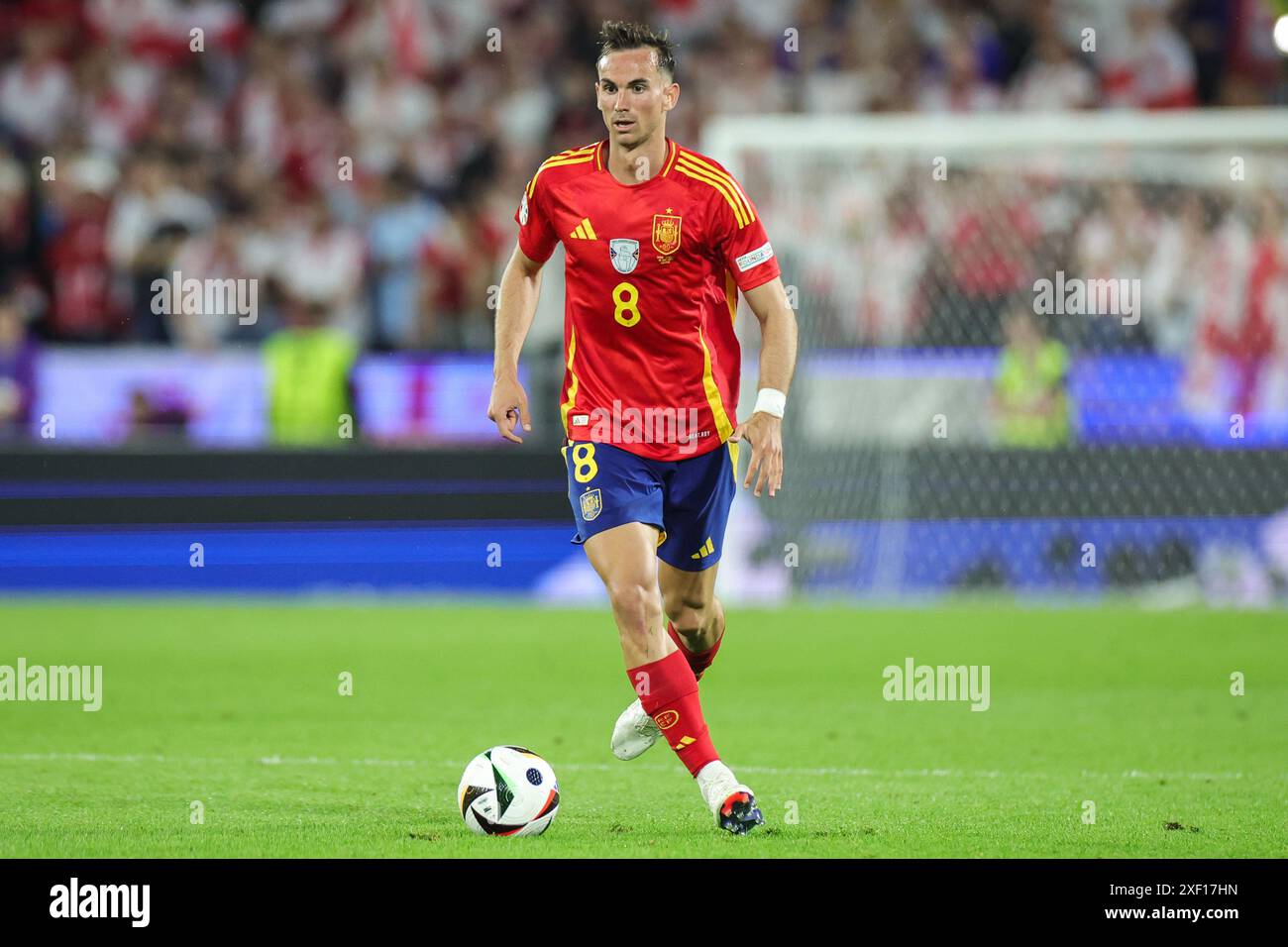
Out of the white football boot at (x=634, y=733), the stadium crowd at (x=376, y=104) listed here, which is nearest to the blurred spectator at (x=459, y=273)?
the stadium crowd at (x=376, y=104)

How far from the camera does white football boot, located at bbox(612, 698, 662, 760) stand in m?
6.79

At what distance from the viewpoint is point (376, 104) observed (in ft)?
61.0

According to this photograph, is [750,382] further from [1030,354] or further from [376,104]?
[376,104]

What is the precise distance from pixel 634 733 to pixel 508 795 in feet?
3.08

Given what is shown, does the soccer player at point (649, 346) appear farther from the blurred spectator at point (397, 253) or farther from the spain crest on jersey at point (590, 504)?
the blurred spectator at point (397, 253)

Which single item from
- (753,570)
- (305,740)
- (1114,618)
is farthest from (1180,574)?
(305,740)

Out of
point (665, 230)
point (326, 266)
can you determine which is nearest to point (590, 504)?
point (665, 230)

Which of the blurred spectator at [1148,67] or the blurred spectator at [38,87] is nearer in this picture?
the blurred spectator at [1148,67]

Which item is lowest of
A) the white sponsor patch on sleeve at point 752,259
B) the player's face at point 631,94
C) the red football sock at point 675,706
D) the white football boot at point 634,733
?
the white football boot at point 634,733

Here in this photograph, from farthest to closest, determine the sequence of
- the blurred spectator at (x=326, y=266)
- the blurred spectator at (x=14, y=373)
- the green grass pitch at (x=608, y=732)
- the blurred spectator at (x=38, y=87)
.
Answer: the blurred spectator at (x=38, y=87)
the blurred spectator at (x=326, y=266)
the blurred spectator at (x=14, y=373)
the green grass pitch at (x=608, y=732)

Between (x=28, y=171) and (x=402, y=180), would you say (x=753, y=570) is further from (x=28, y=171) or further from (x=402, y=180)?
Result: (x=28, y=171)

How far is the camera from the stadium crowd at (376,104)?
17.0 meters

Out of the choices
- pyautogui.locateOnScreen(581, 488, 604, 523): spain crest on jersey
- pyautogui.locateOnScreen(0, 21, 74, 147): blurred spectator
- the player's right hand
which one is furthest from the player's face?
pyautogui.locateOnScreen(0, 21, 74, 147): blurred spectator

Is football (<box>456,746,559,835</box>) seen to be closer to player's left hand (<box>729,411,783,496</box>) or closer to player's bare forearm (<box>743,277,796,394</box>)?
player's left hand (<box>729,411,783,496</box>)
